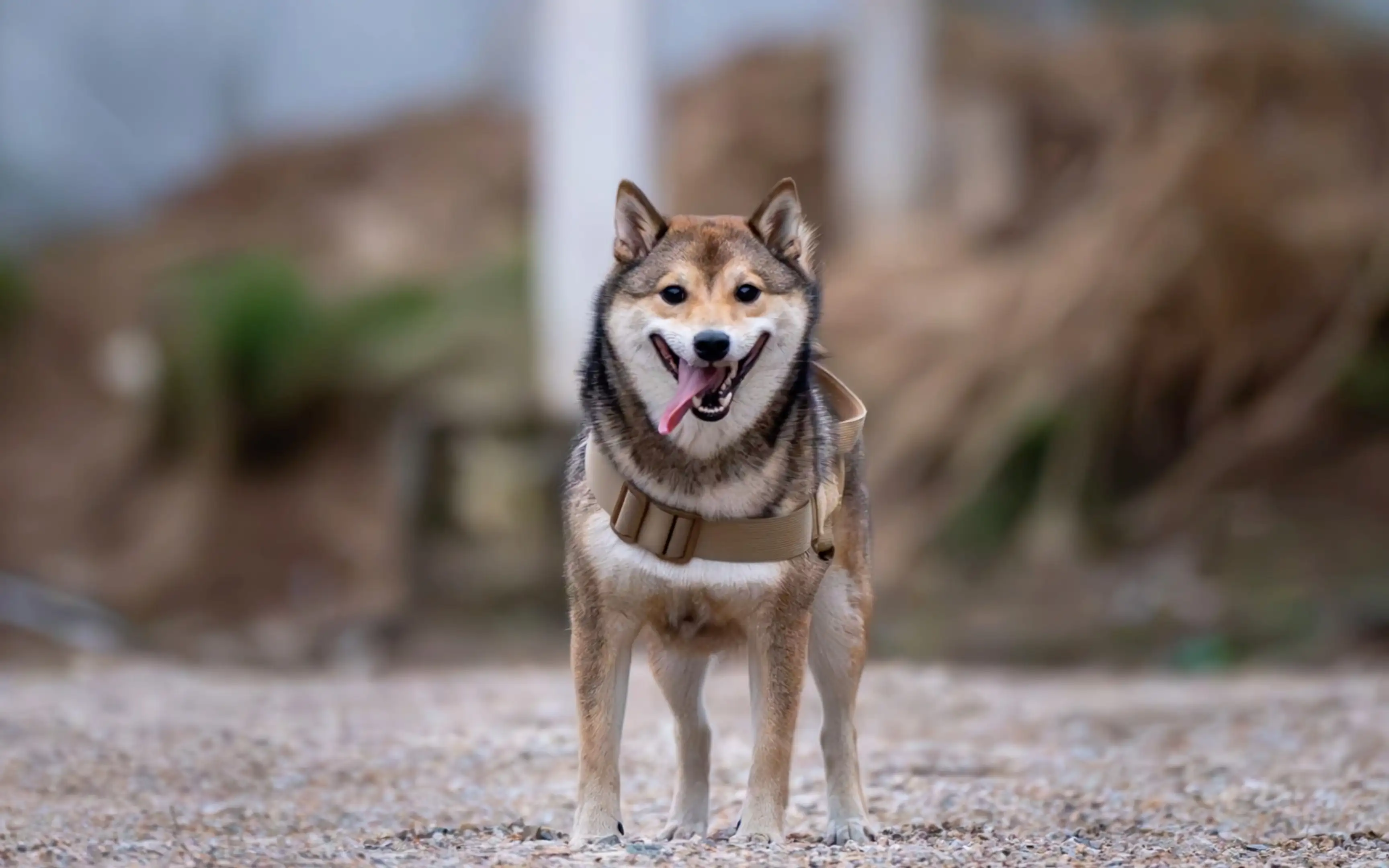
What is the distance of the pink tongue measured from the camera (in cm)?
487

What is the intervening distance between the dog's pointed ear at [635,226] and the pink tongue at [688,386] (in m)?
0.44

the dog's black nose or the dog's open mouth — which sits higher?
the dog's black nose

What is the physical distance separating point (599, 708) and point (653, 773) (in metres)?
2.06

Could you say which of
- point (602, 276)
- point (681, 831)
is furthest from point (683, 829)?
point (602, 276)

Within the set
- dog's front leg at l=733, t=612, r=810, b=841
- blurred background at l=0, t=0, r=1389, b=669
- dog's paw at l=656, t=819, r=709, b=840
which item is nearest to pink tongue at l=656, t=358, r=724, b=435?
dog's front leg at l=733, t=612, r=810, b=841

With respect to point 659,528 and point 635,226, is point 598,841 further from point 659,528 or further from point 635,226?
point 635,226

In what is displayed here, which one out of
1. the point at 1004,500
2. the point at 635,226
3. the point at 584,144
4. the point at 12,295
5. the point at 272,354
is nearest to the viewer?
the point at 635,226

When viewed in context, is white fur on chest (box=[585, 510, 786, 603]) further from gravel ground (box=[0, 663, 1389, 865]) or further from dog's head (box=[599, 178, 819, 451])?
gravel ground (box=[0, 663, 1389, 865])

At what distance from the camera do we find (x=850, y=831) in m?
5.42

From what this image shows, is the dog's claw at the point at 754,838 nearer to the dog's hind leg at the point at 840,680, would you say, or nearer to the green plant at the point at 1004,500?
the dog's hind leg at the point at 840,680

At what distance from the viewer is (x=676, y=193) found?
16828 mm

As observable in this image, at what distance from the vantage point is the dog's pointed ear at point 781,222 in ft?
17.1

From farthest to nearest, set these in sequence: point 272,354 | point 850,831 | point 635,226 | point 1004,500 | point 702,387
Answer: point 272,354
point 1004,500
point 850,831
point 635,226
point 702,387

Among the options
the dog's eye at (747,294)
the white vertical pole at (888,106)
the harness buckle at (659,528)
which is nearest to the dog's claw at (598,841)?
the harness buckle at (659,528)
